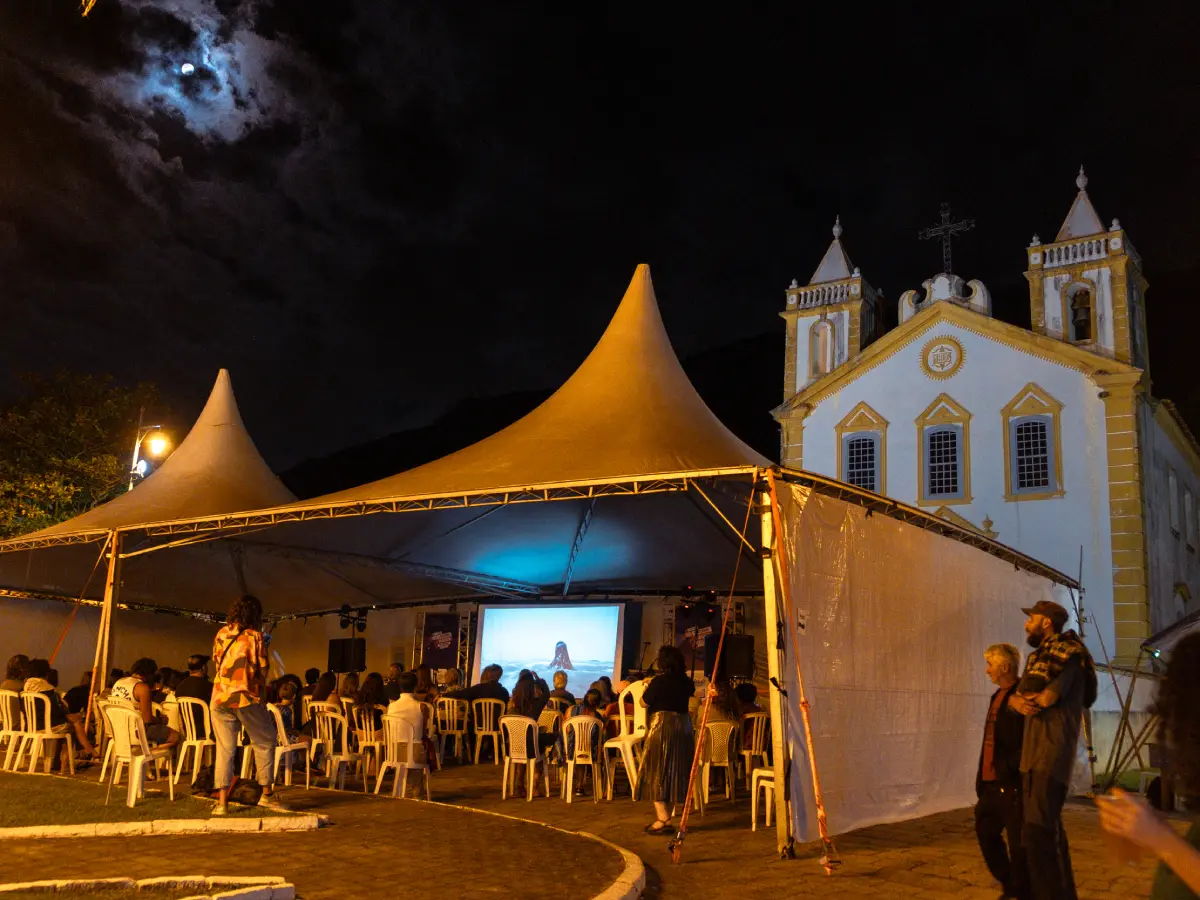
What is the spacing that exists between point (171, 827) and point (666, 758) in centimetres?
315

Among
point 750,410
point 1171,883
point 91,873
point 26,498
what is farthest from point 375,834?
point 750,410

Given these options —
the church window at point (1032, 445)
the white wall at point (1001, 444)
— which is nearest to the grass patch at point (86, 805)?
the white wall at point (1001, 444)

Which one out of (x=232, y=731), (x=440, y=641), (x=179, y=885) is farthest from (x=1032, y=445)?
(x=179, y=885)

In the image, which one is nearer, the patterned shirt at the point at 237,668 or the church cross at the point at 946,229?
the patterned shirt at the point at 237,668

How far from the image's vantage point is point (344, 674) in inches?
677

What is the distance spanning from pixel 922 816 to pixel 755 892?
130 inches

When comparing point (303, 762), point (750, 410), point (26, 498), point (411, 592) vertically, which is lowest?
point (303, 762)

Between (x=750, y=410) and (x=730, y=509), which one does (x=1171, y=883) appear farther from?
(x=750, y=410)

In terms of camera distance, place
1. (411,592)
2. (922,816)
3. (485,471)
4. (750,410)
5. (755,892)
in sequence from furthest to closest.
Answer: (750,410), (411,592), (485,471), (922,816), (755,892)

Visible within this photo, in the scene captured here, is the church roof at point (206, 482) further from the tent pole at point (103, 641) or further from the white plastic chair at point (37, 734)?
the white plastic chair at point (37, 734)

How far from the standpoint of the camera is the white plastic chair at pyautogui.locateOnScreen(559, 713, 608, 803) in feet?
28.9

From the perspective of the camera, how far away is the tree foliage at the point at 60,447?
2116 centimetres

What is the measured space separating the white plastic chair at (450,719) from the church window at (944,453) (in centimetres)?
1257

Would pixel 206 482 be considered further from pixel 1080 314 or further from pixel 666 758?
pixel 1080 314
